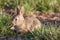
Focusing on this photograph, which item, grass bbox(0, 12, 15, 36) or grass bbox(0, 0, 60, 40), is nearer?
grass bbox(0, 0, 60, 40)

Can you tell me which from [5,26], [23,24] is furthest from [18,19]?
[5,26]

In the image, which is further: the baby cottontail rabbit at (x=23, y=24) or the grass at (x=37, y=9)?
the baby cottontail rabbit at (x=23, y=24)

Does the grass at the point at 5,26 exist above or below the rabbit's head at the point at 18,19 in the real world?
below

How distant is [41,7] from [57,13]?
0.46m

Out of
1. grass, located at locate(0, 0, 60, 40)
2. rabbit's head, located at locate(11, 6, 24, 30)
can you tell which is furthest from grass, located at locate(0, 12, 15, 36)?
rabbit's head, located at locate(11, 6, 24, 30)

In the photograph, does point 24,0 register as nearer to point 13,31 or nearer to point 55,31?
point 13,31

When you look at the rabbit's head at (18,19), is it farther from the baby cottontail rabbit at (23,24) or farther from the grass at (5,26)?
the grass at (5,26)

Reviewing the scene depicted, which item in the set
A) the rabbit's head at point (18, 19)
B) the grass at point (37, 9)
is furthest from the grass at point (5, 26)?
the rabbit's head at point (18, 19)

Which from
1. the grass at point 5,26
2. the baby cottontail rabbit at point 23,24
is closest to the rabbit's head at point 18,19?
the baby cottontail rabbit at point 23,24

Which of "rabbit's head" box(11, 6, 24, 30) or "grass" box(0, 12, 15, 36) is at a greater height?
"rabbit's head" box(11, 6, 24, 30)

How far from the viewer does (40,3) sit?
770 centimetres

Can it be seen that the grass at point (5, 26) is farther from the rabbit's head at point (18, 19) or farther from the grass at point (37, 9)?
the rabbit's head at point (18, 19)

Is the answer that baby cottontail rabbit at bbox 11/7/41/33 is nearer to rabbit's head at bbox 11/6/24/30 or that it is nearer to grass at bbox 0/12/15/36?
rabbit's head at bbox 11/6/24/30

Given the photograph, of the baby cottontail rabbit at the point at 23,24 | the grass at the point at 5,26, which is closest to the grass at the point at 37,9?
the grass at the point at 5,26
